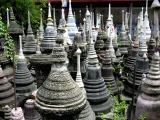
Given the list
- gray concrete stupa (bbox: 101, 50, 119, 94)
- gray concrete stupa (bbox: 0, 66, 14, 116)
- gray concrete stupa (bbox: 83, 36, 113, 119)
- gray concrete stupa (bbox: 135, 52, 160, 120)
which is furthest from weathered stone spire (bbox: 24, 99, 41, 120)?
gray concrete stupa (bbox: 101, 50, 119, 94)

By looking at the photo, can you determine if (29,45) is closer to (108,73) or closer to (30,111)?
(108,73)

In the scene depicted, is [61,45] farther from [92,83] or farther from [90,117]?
[92,83]

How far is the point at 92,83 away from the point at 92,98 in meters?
0.42

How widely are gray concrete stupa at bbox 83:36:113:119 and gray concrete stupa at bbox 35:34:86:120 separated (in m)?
3.45

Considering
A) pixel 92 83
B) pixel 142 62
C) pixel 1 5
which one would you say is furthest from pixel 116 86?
pixel 1 5

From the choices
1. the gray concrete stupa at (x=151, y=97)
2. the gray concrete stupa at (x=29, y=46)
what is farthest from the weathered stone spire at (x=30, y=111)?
the gray concrete stupa at (x=29, y=46)

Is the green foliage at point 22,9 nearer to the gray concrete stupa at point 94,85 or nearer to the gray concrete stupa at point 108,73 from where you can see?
the gray concrete stupa at point 108,73

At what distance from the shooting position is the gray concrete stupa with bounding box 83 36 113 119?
931 cm

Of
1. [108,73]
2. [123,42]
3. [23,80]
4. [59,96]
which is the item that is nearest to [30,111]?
[59,96]

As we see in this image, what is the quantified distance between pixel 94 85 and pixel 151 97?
1.66m

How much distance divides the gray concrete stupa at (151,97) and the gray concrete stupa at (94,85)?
114cm

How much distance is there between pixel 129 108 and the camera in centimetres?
1022

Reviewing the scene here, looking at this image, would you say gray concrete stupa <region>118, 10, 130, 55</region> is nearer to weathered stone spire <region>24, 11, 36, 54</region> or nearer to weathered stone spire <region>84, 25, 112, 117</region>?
weathered stone spire <region>24, 11, 36, 54</region>

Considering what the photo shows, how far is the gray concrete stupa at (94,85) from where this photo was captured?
9312mm
